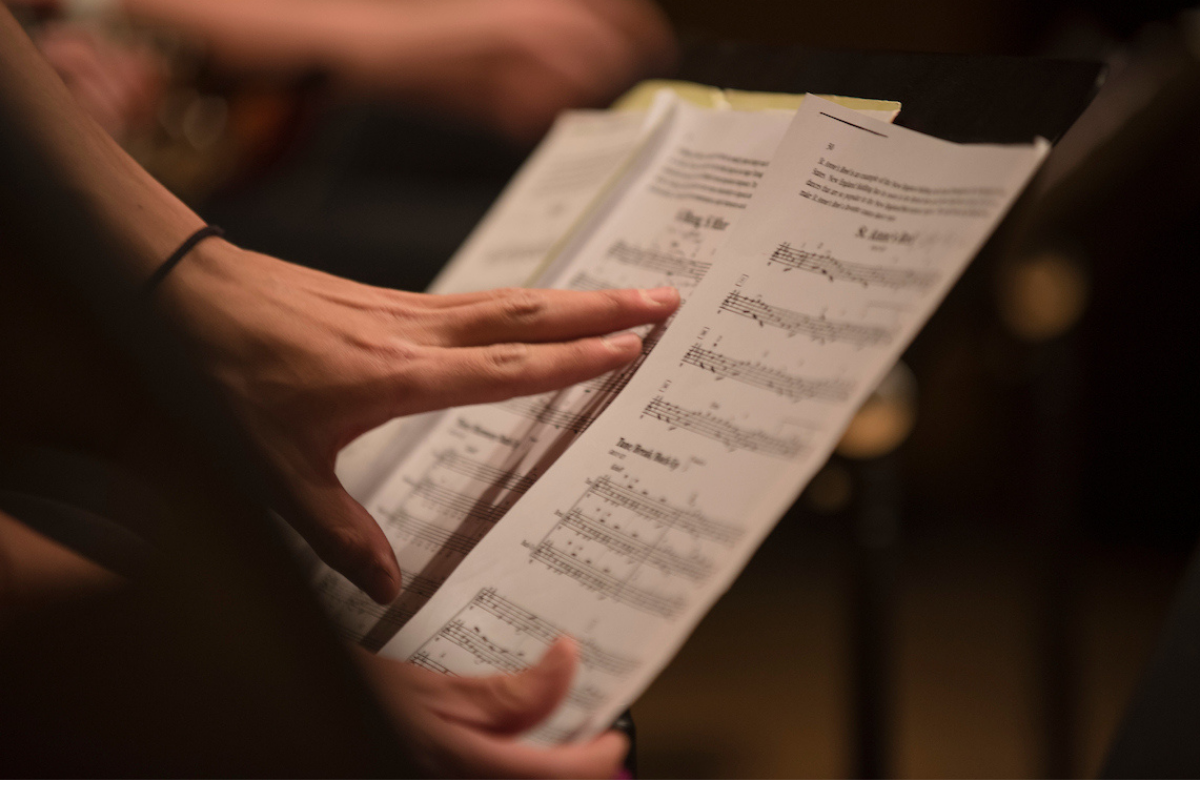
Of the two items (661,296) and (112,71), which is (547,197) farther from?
(112,71)

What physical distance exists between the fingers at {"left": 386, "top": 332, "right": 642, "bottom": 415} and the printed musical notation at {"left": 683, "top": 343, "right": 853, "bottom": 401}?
4cm

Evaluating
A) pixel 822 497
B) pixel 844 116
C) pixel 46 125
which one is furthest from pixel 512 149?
pixel 46 125

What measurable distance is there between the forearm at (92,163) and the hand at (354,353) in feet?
0.06

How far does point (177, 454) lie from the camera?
0.26 meters

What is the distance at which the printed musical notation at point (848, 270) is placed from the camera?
372 mm

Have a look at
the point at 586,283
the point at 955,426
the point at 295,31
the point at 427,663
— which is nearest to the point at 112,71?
the point at 295,31

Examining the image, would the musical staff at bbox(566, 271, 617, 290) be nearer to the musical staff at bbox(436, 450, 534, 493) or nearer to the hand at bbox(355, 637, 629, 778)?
the musical staff at bbox(436, 450, 534, 493)

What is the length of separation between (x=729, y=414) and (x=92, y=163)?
0.86 ft

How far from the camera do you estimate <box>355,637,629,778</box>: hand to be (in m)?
0.32

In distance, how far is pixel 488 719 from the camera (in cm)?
35

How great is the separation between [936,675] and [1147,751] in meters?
1.20

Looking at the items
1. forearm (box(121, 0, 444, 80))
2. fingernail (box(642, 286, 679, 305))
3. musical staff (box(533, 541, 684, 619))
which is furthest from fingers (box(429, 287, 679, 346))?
forearm (box(121, 0, 444, 80))

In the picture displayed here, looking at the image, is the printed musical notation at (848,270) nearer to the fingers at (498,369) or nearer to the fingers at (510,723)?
the fingers at (498,369)

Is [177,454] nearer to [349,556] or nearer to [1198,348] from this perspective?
[349,556]
